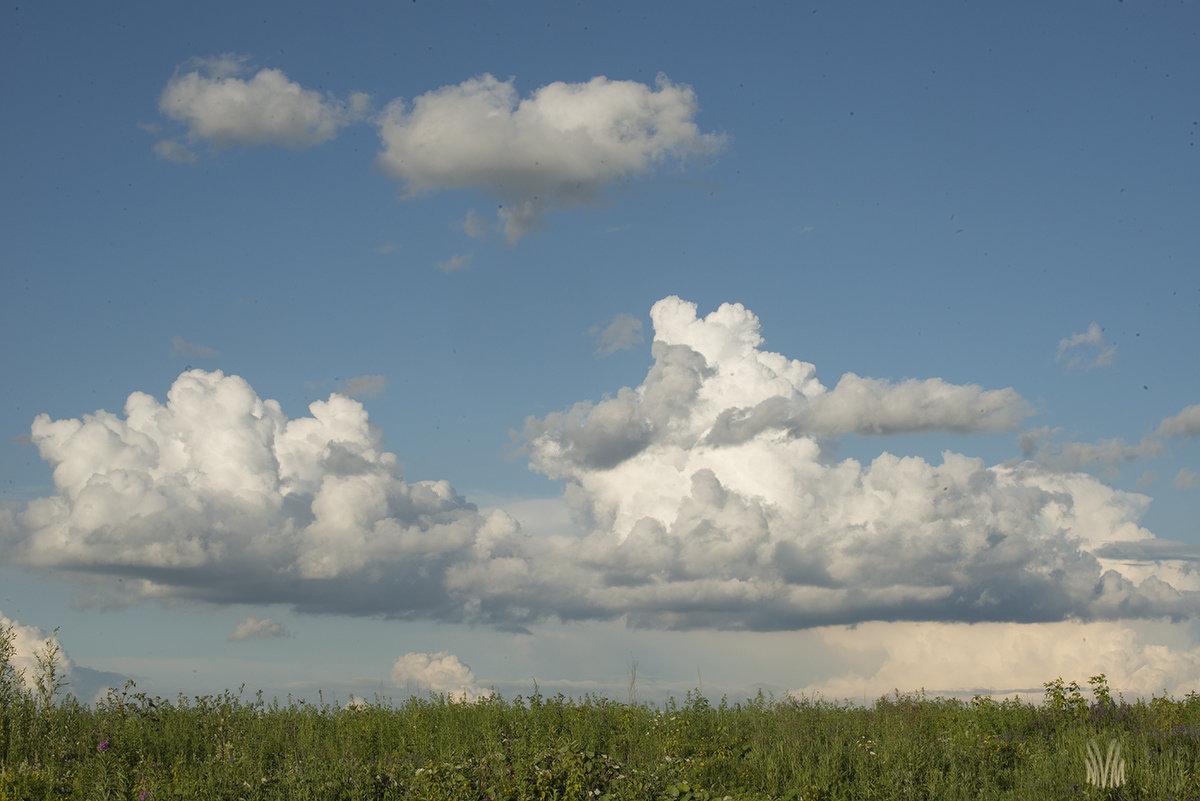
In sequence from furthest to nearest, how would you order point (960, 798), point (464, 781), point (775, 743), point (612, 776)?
point (775, 743) → point (960, 798) → point (612, 776) → point (464, 781)

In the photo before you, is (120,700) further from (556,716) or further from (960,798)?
(960,798)

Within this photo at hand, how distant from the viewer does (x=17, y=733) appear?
13586 mm

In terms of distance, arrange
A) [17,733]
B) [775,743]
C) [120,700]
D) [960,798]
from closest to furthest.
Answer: [960,798]
[17,733]
[775,743]
[120,700]

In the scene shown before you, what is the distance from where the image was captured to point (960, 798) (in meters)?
12.6

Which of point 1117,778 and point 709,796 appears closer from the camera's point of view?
point 709,796

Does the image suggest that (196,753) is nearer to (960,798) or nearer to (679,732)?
(679,732)

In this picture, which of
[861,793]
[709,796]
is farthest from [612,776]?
[861,793]

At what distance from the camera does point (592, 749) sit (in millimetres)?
14070

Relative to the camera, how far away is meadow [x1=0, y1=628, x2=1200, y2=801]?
36.5 ft

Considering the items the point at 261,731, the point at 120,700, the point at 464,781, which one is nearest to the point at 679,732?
the point at 464,781

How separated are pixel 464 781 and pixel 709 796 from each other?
Result: 2917 millimetres

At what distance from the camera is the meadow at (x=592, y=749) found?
1112 cm

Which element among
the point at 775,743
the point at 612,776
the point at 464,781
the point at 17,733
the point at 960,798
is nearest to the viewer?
the point at 464,781

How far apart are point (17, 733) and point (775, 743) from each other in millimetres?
11586
